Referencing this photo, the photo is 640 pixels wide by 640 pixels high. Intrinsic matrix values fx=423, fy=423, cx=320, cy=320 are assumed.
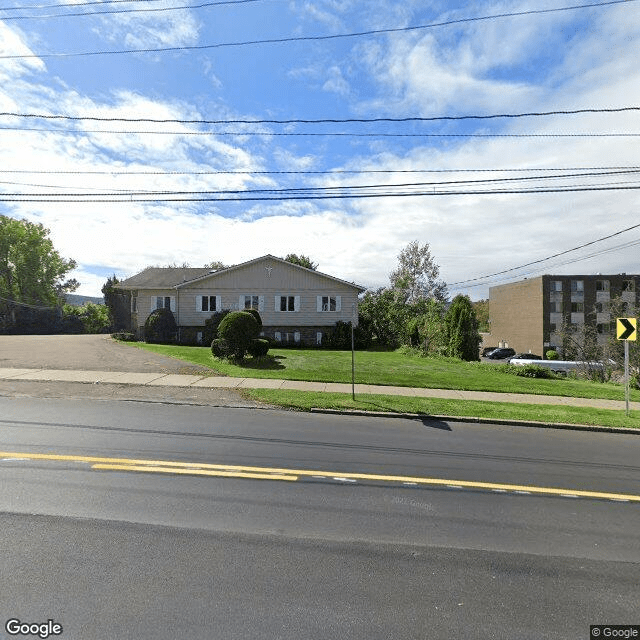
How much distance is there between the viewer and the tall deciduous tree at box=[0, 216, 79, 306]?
166 feet

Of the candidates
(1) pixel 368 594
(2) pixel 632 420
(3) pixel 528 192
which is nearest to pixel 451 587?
(1) pixel 368 594

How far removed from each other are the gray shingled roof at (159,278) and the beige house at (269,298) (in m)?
0.20

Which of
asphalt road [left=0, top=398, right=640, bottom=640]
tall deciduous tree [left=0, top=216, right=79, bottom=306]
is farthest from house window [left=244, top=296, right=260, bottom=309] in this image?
tall deciduous tree [left=0, top=216, right=79, bottom=306]

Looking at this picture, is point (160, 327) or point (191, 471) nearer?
point (191, 471)

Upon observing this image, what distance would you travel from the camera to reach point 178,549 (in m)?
3.80

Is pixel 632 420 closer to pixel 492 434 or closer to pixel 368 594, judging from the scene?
pixel 492 434

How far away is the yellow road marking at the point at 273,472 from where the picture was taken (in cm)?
555

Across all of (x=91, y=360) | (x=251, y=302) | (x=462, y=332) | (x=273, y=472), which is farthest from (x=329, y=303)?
(x=273, y=472)

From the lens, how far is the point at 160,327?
2923 cm

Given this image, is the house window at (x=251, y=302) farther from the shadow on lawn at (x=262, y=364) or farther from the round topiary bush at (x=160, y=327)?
the shadow on lawn at (x=262, y=364)

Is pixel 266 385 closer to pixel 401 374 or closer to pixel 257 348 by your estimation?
pixel 257 348

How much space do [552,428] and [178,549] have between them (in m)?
8.92

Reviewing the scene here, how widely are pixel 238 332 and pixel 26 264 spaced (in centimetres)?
4724

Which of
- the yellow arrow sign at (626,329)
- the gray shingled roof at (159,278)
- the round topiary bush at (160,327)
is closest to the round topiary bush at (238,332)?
the yellow arrow sign at (626,329)
